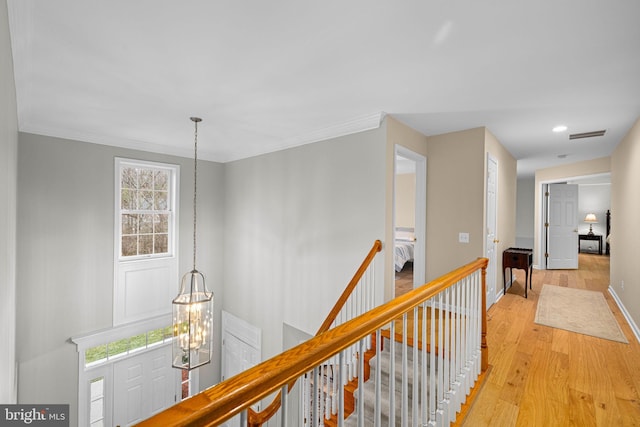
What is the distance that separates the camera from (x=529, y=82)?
7.36 feet

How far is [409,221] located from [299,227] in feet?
12.8

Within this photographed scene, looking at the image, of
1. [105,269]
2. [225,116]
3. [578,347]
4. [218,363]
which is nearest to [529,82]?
[578,347]

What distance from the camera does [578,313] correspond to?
3.54m

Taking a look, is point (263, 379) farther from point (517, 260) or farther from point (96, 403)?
point (96, 403)

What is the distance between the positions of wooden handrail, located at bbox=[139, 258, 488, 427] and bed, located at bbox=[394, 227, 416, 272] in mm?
3940

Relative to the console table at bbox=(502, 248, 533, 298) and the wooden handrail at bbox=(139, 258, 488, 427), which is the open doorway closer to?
the console table at bbox=(502, 248, 533, 298)

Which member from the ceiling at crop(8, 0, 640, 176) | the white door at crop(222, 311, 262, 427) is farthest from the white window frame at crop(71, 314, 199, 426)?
the ceiling at crop(8, 0, 640, 176)

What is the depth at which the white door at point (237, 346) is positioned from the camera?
471 cm

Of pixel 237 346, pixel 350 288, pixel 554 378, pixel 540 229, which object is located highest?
pixel 540 229

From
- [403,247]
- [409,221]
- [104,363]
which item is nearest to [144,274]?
[104,363]

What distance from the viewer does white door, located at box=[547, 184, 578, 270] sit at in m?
6.13

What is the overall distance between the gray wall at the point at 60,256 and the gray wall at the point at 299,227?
182cm

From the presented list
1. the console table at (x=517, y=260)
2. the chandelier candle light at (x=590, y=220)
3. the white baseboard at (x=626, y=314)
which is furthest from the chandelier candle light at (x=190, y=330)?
the chandelier candle light at (x=590, y=220)

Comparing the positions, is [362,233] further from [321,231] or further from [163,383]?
[163,383]
